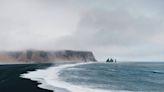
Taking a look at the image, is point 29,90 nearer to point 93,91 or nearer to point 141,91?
point 93,91

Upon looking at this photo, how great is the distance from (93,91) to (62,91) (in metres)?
3.42

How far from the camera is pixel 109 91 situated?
36688 millimetres

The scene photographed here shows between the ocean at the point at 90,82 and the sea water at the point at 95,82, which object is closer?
the ocean at the point at 90,82

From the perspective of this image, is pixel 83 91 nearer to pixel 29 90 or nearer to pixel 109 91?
pixel 109 91

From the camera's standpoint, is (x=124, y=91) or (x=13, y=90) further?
(x=124, y=91)

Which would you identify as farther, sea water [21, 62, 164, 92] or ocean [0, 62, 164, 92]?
sea water [21, 62, 164, 92]

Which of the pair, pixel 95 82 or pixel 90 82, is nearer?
pixel 90 82

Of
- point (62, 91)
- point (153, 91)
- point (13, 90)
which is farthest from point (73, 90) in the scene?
point (153, 91)

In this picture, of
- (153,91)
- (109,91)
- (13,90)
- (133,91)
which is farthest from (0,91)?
(153,91)

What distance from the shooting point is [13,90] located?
116ft

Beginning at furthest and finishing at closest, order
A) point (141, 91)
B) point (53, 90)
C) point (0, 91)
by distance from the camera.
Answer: point (141, 91) → point (53, 90) → point (0, 91)

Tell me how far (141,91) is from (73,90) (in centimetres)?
868

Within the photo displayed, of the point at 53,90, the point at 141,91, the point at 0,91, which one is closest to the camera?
the point at 0,91

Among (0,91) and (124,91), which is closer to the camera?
(0,91)
